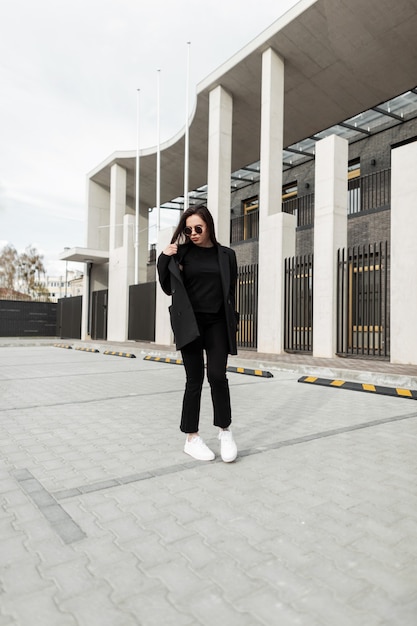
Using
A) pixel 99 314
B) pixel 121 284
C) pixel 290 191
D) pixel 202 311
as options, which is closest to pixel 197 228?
pixel 202 311

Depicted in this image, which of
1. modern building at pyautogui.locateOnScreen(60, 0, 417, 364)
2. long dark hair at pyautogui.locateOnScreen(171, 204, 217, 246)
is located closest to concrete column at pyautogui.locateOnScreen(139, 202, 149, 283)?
modern building at pyautogui.locateOnScreen(60, 0, 417, 364)

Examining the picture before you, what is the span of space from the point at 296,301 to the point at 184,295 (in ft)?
31.5

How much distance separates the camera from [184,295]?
131 inches

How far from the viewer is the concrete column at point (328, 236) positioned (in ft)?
36.5

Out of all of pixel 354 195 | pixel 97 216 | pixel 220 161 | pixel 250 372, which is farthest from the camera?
pixel 97 216

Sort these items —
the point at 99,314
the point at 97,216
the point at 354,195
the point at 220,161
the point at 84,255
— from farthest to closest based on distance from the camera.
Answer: the point at 97,216 < the point at 99,314 < the point at 84,255 < the point at 354,195 < the point at 220,161

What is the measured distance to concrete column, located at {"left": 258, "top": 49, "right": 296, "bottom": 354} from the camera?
12.6 meters

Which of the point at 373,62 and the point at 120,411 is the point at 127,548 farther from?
the point at 373,62

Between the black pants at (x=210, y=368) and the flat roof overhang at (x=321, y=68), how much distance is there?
1212 centimetres

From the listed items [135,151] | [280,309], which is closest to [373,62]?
[280,309]

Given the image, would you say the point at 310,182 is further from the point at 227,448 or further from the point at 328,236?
the point at 227,448

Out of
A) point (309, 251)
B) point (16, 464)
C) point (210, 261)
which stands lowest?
point (16, 464)

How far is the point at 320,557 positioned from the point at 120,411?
3667mm

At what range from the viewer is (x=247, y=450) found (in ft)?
12.0
